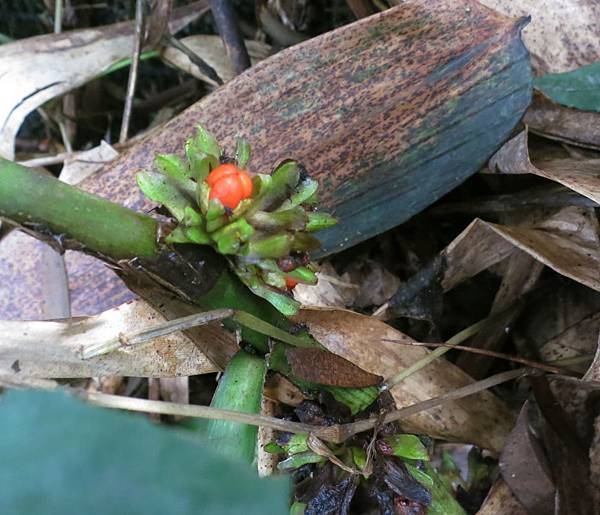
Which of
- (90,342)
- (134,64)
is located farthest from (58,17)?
(90,342)

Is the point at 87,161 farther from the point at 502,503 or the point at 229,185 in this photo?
the point at 502,503

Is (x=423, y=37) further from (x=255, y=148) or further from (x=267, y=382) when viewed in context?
(x=267, y=382)

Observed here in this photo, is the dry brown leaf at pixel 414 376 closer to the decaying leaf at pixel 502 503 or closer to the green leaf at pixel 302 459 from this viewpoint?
the decaying leaf at pixel 502 503

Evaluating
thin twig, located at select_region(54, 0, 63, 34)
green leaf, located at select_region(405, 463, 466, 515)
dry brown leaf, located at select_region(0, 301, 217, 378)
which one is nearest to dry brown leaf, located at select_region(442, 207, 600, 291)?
green leaf, located at select_region(405, 463, 466, 515)

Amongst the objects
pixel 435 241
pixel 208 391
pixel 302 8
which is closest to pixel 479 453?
pixel 435 241

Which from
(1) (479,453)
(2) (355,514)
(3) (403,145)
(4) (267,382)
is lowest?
(1) (479,453)

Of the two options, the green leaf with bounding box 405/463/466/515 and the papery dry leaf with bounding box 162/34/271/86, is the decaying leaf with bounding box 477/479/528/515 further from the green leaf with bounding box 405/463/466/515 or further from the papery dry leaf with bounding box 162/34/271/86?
the papery dry leaf with bounding box 162/34/271/86
